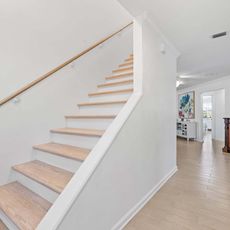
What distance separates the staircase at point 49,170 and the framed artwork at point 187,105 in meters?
5.30

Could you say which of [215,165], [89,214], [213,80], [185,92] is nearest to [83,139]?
[89,214]

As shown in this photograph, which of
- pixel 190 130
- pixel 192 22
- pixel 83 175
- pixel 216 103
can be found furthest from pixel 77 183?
pixel 216 103

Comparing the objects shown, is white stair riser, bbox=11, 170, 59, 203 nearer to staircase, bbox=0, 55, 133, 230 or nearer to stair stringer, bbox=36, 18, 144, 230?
staircase, bbox=0, 55, 133, 230

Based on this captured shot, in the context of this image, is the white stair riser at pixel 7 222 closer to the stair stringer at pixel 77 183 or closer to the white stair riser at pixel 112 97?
the stair stringer at pixel 77 183

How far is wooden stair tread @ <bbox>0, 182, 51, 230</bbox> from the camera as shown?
3.96ft

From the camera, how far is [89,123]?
2.17 m

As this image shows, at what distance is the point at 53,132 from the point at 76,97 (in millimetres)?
704

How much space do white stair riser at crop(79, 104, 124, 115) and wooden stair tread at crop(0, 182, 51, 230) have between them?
1.27m

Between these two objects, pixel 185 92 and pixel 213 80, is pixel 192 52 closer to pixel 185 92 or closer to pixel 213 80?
Answer: pixel 213 80

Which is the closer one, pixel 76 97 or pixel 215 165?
pixel 76 97

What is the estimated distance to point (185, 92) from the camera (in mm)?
7332

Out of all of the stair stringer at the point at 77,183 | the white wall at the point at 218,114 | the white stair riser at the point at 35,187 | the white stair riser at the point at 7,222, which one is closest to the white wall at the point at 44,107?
the white stair riser at the point at 35,187

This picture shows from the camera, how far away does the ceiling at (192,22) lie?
1.80 meters

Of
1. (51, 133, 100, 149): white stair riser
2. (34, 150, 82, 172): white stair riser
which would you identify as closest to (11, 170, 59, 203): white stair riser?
(34, 150, 82, 172): white stair riser
